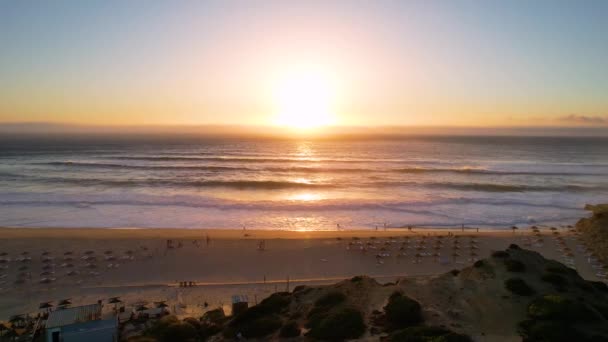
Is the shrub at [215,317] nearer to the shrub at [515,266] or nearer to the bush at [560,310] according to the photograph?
the bush at [560,310]

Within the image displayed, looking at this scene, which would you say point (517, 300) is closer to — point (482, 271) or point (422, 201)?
point (482, 271)

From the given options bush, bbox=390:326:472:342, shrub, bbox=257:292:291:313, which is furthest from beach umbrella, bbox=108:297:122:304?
bush, bbox=390:326:472:342

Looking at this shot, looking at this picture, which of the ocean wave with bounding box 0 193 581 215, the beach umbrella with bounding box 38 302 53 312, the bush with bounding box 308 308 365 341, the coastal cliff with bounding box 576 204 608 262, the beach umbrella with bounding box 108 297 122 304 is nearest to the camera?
the bush with bounding box 308 308 365 341

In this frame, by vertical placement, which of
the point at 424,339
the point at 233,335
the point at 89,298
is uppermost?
the point at 424,339

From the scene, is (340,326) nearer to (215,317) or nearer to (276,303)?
(276,303)

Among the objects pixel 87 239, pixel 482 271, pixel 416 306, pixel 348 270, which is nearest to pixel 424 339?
pixel 416 306

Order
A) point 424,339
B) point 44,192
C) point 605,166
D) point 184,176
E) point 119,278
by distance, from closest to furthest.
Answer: point 424,339, point 119,278, point 44,192, point 184,176, point 605,166

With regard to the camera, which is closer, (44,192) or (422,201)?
(422,201)

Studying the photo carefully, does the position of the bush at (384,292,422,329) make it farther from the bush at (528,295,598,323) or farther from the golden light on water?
the golden light on water
